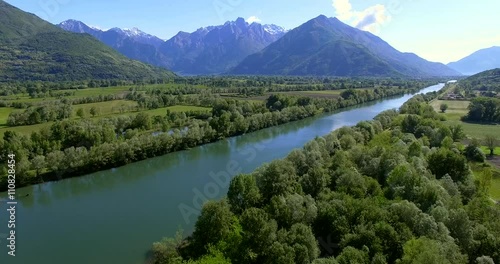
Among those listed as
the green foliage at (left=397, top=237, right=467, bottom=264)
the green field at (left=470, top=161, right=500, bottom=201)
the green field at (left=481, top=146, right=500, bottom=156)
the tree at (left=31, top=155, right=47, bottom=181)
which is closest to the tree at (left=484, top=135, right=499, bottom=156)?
the green field at (left=481, top=146, right=500, bottom=156)

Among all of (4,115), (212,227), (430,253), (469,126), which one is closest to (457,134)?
(469,126)

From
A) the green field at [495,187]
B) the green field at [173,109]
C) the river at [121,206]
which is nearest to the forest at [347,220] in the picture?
the green field at [495,187]

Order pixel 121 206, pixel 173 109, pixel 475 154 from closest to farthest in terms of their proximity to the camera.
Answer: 1. pixel 121 206
2. pixel 475 154
3. pixel 173 109

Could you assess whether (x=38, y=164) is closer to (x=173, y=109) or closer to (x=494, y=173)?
(x=173, y=109)

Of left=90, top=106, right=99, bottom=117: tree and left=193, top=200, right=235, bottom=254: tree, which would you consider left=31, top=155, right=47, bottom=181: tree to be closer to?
left=193, top=200, right=235, bottom=254: tree

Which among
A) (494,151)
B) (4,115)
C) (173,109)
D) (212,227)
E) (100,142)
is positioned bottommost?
(494,151)

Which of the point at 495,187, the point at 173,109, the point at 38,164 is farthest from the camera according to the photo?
the point at 173,109
